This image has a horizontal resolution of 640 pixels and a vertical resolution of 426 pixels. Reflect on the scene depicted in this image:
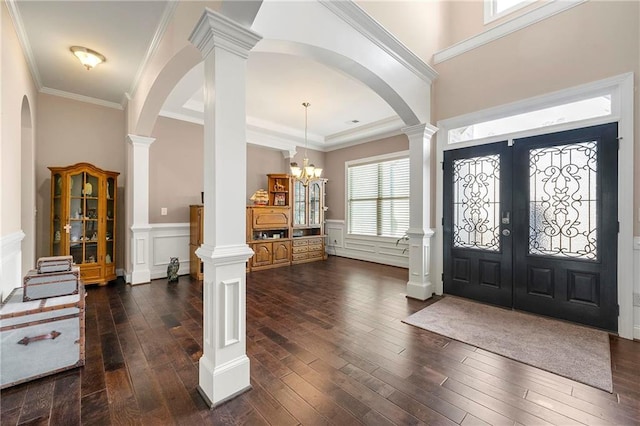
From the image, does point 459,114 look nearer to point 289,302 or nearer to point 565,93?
point 565,93

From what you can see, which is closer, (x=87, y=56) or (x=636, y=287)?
(x=636, y=287)

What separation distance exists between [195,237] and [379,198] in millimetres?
4046

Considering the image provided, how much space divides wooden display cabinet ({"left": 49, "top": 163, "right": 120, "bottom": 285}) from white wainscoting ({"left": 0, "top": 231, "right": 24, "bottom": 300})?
Result: 50.2 inches

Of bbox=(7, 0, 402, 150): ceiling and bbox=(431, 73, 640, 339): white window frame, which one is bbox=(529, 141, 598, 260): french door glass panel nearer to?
bbox=(431, 73, 640, 339): white window frame

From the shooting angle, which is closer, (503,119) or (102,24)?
(102,24)

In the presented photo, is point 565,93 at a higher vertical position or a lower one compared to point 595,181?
higher

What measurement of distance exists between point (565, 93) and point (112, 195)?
20.8 feet

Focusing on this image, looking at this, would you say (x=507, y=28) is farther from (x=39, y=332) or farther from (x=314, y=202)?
(x=39, y=332)

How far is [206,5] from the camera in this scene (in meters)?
1.94

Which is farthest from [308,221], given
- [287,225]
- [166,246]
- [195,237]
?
[166,246]

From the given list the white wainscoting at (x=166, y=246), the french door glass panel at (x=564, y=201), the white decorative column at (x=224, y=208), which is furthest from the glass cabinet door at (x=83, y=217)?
the french door glass panel at (x=564, y=201)

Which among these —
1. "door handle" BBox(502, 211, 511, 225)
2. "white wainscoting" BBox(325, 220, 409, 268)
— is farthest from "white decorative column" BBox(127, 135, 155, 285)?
"door handle" BBox(502, 211, 511, 225)

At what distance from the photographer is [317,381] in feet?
6.28

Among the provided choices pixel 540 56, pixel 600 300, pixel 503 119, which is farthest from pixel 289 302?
pixel 540 56
